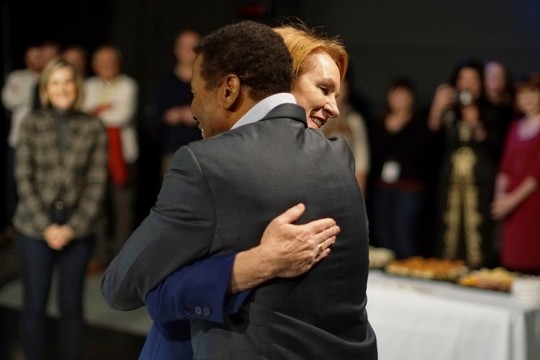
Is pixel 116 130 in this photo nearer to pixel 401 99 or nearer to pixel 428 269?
pixel 401 99

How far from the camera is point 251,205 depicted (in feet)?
5.35

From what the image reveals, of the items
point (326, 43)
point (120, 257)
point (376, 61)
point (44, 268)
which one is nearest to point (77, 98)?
point (44, 268)

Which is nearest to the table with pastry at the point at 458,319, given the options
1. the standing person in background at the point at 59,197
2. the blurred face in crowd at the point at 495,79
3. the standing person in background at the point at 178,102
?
the standing person in background at the point at 59,197

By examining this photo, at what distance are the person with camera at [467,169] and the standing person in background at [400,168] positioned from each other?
0.28 metres

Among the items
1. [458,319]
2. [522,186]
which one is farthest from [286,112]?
[522,186]

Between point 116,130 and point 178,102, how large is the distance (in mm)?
555

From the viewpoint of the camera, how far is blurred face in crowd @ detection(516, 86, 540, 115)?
5.25m

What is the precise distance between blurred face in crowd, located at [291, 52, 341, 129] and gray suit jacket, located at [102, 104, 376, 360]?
0.33 m

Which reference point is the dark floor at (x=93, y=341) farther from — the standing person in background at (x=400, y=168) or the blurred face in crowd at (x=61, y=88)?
the standing person in background at (x=400, y=168)

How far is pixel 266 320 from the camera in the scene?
165cm

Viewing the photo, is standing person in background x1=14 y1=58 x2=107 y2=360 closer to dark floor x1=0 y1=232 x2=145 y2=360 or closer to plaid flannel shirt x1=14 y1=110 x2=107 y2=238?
plaid flannel shirt x1=14 y1=110 x2=107 y2=238

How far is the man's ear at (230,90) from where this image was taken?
1.67m

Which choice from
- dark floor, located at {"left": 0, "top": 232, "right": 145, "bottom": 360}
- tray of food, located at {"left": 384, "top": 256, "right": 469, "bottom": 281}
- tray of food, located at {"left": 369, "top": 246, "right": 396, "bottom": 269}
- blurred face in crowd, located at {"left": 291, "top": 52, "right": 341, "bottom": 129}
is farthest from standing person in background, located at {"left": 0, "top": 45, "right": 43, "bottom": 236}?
blurred face in crowd, located at {"left": 291, "top": 52, "right": 341, "bottom": 129}

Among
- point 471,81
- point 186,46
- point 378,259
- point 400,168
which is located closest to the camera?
point 378,259
